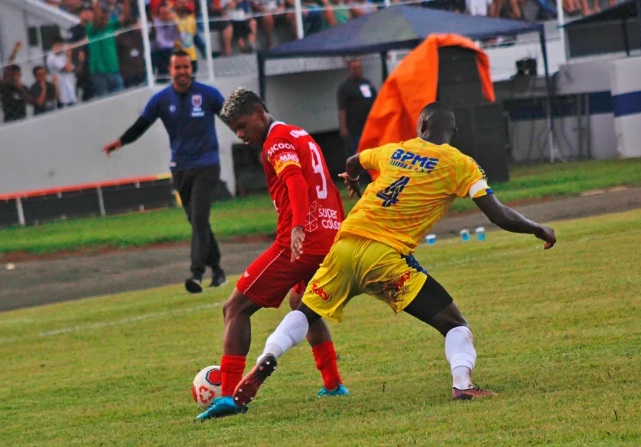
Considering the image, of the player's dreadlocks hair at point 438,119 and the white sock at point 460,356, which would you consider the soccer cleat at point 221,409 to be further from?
the player's dreadlocks hair at point 438,119

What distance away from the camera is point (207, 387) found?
7875 mm

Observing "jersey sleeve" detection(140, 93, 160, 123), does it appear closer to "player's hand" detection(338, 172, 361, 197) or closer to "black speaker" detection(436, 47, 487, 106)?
"player's hand" detection(338, 172, 361, 197)

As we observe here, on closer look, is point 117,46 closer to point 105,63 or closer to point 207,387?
point 105,63

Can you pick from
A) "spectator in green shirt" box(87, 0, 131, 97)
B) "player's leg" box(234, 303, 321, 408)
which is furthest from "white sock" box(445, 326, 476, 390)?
"spectator in green shirt" box(87, 0, 131, 97)

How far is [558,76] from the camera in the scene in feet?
93.9

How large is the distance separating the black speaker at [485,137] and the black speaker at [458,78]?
10.8 inches

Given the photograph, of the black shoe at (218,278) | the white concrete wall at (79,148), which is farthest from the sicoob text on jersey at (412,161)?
the white concrete wall at (79,148)

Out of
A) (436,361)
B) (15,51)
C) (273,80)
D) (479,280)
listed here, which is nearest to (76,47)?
(15,51)

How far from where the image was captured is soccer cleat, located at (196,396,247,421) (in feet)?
24.3

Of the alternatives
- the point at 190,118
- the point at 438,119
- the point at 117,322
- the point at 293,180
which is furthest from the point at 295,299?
the point at 190,118

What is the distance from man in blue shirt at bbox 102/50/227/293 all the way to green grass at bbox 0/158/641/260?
6.11 metres

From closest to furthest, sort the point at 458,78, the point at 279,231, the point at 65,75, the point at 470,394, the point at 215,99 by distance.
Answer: the point at 470,394
the point at 279,231
the point at 215,99
the point at 458,78
the point at 65,75

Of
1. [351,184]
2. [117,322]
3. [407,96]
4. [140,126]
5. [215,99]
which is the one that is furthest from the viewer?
[407,96]

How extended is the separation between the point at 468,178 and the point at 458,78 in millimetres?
16920
